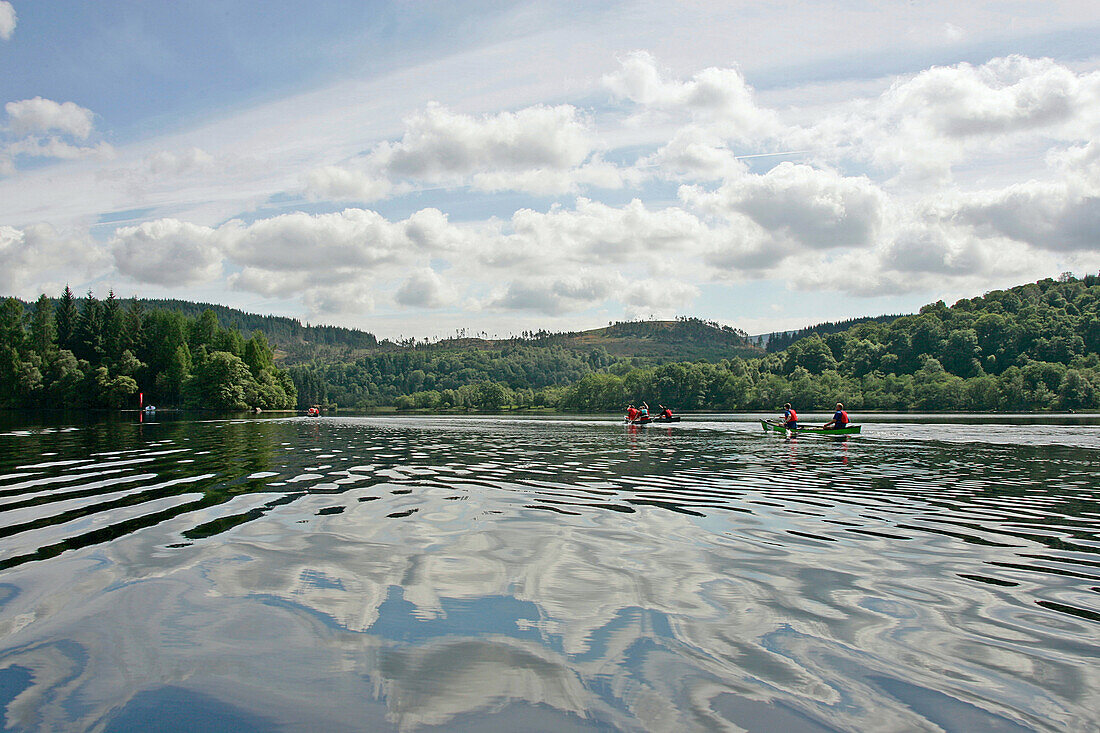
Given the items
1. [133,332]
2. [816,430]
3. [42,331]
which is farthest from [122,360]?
[816,430]

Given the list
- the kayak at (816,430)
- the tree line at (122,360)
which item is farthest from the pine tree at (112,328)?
the kayak at (816,430)

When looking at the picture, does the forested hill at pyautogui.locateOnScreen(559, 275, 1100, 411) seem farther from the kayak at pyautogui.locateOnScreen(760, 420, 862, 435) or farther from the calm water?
the calm water

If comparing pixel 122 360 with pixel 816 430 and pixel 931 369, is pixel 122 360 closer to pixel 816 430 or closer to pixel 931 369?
pixel 816 430

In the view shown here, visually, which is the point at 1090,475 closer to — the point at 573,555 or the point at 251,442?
the point at 573,555

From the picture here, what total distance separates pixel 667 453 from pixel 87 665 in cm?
2892

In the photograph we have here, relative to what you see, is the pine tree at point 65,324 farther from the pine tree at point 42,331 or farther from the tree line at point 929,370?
the tree line at point 929,370

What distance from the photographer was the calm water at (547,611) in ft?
18.6

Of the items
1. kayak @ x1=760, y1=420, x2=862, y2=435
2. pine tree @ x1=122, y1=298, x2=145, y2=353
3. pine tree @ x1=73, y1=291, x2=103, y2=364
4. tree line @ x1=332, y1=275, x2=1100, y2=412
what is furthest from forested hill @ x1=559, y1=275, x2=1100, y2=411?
pine tree @ x1=73, y1=291, x2=103, y2=364

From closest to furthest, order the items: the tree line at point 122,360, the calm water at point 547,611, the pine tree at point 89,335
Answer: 1. the calm water at point 547,611
2. the tree line at point 122,360
3. the pine tree at point 89,335

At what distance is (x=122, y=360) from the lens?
5012 inches

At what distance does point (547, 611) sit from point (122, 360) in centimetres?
14400

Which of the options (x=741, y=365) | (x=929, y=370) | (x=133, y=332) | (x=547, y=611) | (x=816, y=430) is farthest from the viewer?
(x=741, y=365)

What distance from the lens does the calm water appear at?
5680mm

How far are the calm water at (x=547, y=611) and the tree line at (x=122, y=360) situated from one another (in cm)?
11998
